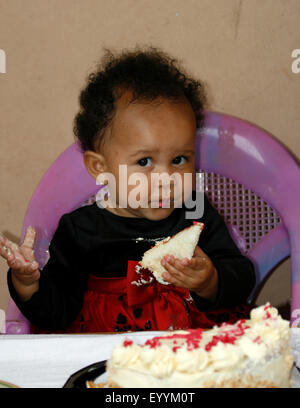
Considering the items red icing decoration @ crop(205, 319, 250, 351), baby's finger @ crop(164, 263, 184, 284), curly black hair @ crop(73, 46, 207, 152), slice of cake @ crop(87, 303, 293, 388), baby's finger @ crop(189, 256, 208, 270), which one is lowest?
slice of cake @ crop(87, 303, 293, 388)

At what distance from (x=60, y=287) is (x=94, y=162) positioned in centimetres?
26

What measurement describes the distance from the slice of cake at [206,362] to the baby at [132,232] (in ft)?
1.02

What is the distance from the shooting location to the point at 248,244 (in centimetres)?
124

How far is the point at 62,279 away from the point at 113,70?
16.7 inches

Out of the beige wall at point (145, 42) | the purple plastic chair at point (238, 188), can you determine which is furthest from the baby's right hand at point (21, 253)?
the beige wall at point (145, 42)

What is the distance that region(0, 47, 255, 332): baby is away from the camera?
0.95 metres

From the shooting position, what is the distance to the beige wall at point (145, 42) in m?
1.38

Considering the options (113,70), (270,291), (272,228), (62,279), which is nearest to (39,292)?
(62,279)

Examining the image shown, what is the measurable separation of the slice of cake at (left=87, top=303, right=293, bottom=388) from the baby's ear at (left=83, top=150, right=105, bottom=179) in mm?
555

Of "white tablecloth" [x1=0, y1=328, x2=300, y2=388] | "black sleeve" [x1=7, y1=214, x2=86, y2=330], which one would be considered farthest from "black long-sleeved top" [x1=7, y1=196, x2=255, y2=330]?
"white tablecloth" [x1=0, y1=328, x2=300, y2=388]

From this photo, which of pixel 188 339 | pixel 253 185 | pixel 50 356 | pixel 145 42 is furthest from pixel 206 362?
pixel 145 42

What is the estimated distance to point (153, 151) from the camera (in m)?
0.94

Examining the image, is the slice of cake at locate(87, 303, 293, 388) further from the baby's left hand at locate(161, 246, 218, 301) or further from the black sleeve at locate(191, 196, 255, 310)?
the black sleeve at locate(191, 196, 255, 310)

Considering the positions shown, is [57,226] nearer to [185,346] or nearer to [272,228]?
[272,228]
